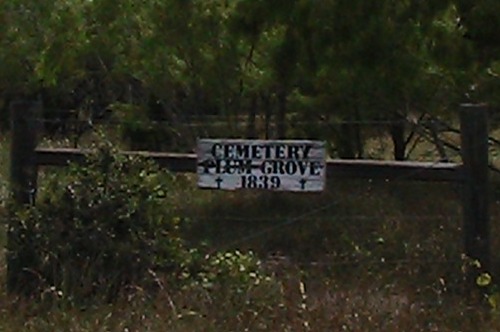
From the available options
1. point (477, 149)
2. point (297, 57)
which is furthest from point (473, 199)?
point (297, 57)

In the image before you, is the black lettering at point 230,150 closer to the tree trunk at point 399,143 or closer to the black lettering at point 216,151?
the black lettering at point 216,151

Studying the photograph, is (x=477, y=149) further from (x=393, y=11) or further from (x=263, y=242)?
(x=263, y=242)

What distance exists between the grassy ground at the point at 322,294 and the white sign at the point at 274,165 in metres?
0.56

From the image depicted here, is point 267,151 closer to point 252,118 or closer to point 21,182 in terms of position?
point 21,182

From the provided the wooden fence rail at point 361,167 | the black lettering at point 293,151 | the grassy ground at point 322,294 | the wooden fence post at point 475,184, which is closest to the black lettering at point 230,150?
the wooden fence rail at point 361,167

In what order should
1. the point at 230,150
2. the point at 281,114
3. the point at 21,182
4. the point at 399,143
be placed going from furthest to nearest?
Result: the point at 399,143, the point at 281,114, the point at 21,182, the point at 230,150

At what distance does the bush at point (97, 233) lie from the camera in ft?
20.3

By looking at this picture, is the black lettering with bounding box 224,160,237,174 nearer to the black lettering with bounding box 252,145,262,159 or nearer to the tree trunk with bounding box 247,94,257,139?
the black lettering with bounding box 252,145,262,159

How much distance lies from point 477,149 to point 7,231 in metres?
2.84

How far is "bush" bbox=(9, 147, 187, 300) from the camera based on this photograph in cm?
619

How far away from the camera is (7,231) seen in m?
6.49

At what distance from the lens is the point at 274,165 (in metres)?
6.32

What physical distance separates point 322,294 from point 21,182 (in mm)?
1991

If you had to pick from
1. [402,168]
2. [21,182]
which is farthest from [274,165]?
→ [21,182]
